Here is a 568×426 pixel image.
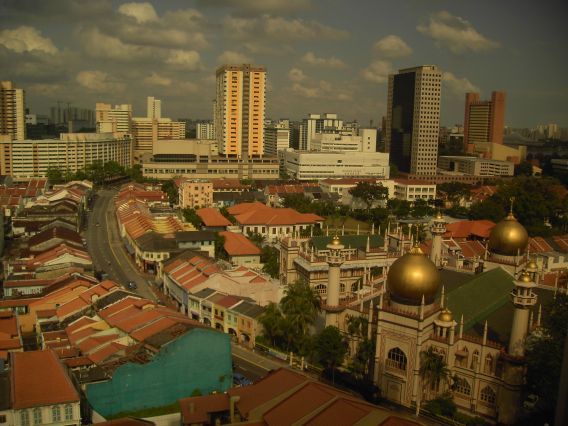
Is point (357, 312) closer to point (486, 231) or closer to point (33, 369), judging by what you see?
point (33, 369)

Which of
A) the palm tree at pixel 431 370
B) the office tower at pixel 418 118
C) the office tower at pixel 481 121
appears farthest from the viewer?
the office tower at pixel 481 121

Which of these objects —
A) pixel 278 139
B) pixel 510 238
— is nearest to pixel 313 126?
pixel 278 139

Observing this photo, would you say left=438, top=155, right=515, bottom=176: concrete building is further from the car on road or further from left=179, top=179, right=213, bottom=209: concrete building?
the car on road

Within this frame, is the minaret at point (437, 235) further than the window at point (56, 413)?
Yes

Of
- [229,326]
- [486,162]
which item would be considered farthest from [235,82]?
[229,326]

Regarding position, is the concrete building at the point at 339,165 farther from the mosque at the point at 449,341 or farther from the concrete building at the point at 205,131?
the concrete building at the point at 205,131

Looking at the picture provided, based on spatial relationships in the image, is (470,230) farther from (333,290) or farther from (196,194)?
(196,194)

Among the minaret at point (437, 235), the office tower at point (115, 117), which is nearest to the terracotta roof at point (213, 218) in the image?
the minaret at point (437, 235)
